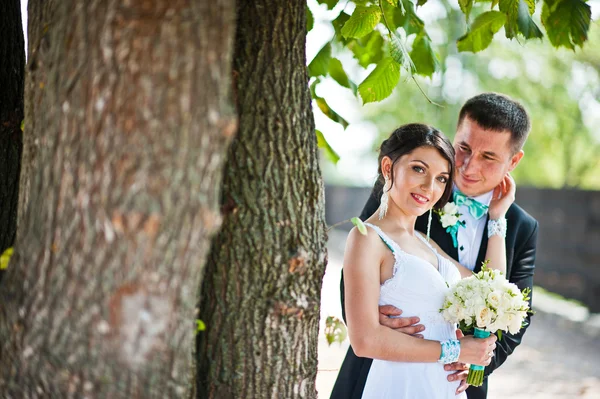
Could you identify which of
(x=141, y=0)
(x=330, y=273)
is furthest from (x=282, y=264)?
(x=330, y=273)

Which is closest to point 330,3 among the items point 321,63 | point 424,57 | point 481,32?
point 321,63

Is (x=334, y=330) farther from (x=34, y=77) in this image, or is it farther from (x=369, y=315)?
(x=34, y=77)

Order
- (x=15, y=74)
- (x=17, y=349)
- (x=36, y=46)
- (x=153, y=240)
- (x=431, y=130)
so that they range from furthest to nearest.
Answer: (x=431, y=130)
(x=15, y=74)
(x=36, y=46)
(x=17, y=349)
(x=153, y=240)

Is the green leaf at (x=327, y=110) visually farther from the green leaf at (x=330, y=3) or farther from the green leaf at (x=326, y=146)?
the green leaf at (x=330, y=3)

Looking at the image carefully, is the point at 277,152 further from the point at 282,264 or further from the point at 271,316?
the point at 271,316

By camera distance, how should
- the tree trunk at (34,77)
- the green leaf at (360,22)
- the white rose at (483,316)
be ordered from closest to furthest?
the tree trunk at (34,77) < the green leaf at (360,22) < the white rose at (483,316)

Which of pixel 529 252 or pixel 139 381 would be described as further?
pixel 529 252

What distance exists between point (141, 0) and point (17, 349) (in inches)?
38.4

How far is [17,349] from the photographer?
1777mm

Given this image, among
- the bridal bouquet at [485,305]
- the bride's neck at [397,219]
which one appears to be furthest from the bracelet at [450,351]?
the bride's neck at [397,219]

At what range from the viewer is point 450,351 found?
323cm

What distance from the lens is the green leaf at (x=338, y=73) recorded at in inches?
153

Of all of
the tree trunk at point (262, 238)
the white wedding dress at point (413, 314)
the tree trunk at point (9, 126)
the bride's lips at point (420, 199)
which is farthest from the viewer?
the bride's lips at point (420, 199)

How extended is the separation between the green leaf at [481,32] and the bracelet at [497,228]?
3.54 feet
